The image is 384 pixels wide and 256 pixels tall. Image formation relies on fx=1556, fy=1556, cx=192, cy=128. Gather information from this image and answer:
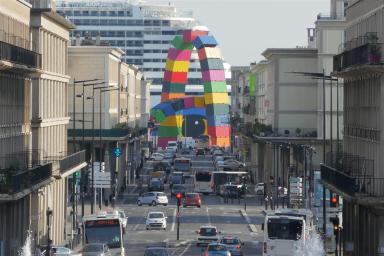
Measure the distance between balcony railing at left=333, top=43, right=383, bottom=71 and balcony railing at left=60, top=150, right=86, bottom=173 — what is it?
2145 cm

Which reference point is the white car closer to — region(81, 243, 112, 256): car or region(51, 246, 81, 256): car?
region(51, 246, 81, 256): car

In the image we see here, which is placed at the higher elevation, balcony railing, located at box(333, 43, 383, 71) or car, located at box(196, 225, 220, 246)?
balcony railing, located at box(333, 43, 383, 71)

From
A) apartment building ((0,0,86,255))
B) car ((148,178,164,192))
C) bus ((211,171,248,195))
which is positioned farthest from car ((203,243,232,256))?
bus ((211,171,248,195))

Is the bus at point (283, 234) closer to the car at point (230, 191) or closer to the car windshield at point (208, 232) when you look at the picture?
the car windshield at point (208, 232)

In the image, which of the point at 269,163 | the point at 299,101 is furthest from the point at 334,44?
the point at 269,163

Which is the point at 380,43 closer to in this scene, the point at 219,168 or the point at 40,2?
the point at 40,2

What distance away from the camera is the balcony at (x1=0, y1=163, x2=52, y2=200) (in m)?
61.1

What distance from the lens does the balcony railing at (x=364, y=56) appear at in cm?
6028

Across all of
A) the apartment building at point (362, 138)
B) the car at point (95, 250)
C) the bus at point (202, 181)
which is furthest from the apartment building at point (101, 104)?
the car at point (95, 250)

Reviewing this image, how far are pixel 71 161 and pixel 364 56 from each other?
33.4 metres

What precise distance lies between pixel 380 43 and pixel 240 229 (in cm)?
4193

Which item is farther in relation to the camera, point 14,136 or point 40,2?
point 40,2

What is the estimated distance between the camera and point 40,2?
87.6 metres

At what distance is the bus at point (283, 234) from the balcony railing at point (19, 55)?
12.8m
